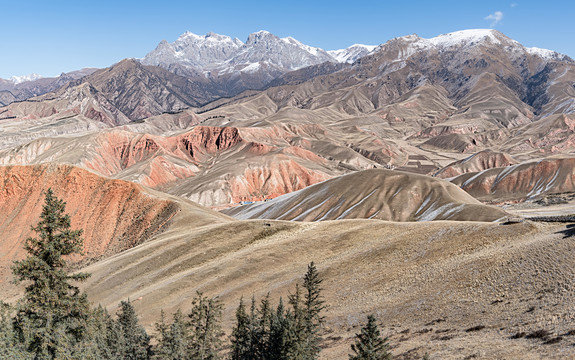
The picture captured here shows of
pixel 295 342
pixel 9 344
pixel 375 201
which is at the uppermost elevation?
pixel 375 201

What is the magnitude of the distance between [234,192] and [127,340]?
15308 centimetres

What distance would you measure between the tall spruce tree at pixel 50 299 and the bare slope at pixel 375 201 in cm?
10311

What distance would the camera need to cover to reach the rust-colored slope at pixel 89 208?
91.0 m

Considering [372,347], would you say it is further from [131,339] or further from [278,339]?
[131,339]

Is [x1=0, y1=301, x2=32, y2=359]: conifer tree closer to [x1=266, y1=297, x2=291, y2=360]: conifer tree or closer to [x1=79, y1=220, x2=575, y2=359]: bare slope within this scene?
[x1=266, y1=297, x2=291, y2=360]: conifer tree

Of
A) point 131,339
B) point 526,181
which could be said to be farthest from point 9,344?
point 526,181

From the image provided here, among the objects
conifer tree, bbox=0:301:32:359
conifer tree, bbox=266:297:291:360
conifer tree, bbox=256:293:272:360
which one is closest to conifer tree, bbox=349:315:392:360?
conifer tree, bbox=266:297:291:360

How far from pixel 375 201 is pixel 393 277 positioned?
91.0m

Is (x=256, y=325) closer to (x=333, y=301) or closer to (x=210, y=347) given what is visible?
(x=210, y=347)

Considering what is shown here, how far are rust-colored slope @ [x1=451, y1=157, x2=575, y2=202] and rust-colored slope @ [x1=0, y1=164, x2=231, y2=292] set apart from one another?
134609 millimetres

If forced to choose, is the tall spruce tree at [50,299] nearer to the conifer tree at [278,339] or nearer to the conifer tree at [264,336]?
the conifer tree at [278,339]

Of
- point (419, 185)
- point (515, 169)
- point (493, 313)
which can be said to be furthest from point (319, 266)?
point (515, 169)

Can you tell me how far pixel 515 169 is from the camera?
187 m

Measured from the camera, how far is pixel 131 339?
132ft
